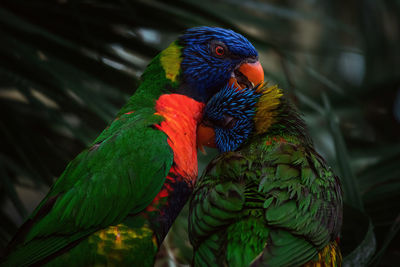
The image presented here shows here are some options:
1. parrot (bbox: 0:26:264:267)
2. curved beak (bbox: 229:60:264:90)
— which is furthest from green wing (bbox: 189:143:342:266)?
curved beak (bbox: 229:60:264:90)

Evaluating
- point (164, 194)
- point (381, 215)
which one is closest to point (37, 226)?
point (164, 194)

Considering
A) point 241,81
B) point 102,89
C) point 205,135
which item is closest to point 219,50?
point 241,81

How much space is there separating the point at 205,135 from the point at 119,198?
471 millimetres

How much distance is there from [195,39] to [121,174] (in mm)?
750

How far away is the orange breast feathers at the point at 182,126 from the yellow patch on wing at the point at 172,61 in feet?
0.36

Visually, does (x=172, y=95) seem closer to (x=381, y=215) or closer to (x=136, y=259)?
(x=136, y=259)

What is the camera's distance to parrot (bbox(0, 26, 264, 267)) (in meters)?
1.39

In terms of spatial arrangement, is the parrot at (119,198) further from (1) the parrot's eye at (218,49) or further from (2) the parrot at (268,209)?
(1) the parrot's eye at (218,49)

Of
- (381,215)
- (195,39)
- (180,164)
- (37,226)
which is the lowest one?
(381,215)

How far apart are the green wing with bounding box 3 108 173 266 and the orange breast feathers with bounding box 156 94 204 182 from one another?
2.0 inches

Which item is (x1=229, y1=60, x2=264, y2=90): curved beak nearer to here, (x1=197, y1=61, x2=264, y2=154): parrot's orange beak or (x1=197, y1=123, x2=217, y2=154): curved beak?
(x1=197, y1=61, x2=264, y2=154): parrot's orange beak

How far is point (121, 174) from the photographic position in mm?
1427

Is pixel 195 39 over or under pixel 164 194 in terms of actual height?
over

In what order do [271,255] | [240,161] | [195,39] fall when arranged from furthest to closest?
[195,39]
[240,161]
[271,255]
